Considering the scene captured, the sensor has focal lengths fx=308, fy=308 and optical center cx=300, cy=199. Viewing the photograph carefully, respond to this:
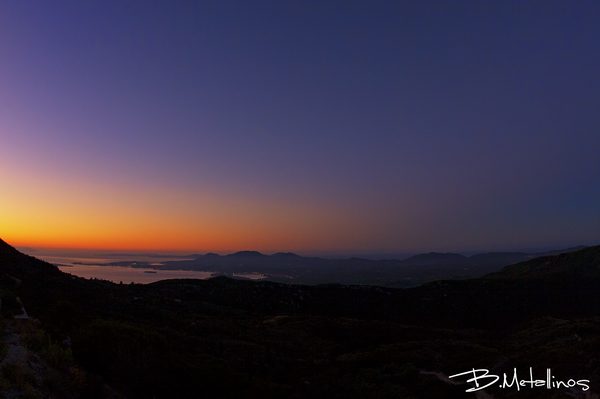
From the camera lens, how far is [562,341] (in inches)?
904

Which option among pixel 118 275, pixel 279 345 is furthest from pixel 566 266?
pixel 118 275

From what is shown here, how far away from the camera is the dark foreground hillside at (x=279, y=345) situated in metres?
10.7

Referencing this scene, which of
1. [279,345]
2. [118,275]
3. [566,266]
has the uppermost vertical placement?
[566,266]

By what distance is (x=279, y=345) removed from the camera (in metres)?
24.4

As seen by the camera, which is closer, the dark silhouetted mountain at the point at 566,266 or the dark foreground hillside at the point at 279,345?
the dark foreground hillside at the point at 279,345

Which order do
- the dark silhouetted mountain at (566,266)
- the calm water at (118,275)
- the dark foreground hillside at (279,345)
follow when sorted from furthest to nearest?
the calm water at (118,275), the dark silhouetted mountain at (566,266), the dark foreground hillside at (279,345)

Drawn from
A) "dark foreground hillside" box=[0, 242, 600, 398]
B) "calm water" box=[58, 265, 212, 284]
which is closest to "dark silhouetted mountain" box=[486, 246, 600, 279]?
"dark foreground hillside" box=[0, 242, 600, 398]

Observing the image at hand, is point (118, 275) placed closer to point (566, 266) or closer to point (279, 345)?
point (279, 345)

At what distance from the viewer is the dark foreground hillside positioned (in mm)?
10672

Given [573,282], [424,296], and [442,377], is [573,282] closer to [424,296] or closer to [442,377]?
[424,296]

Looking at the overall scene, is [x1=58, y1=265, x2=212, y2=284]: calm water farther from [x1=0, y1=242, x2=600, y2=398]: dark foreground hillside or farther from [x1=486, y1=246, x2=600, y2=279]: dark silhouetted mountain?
[x1=486, y1=246, x2=600, y2=279]: dark silhouetted mountain

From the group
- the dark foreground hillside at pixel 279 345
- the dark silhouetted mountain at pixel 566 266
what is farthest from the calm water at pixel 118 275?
the dark silhouetted mountain at pixel 566 266

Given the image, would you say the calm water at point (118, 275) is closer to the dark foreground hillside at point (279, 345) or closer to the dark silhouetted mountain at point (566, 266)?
the dark foreground hillside at point (279, 345)

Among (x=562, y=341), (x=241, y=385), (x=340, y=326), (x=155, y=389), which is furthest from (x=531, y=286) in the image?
(x=155, y=389)
